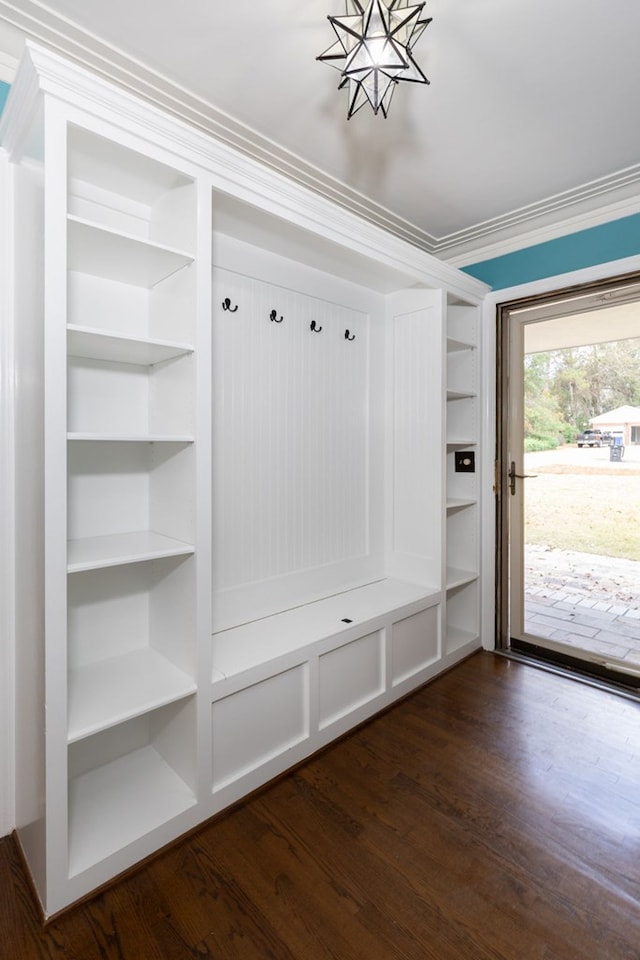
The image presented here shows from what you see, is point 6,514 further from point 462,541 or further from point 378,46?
point 462,541

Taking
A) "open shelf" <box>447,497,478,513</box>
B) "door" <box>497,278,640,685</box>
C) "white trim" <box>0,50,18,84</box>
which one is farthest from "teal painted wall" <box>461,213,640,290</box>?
"white trim" <box>0,50,18,84</box>

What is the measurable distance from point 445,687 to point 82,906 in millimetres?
1917

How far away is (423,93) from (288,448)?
158cm

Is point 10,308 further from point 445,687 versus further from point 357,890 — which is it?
point 445,687

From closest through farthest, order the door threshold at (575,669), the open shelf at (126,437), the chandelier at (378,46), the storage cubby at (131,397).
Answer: the chandelier at (378,46) < the open shelf at (126,437) < the storage cubby at (131,397) < the door threshold at (575,669)

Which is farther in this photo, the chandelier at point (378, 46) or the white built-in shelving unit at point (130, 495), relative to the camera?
the white built-in shelving unit at point (130, 495)

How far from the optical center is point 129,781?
178 cm

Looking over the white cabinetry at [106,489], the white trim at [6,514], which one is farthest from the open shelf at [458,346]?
the white trim at [6,514]

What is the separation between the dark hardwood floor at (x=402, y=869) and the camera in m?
1.32

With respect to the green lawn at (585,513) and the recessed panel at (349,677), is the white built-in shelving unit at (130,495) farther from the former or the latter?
the green lawn at (585,513)

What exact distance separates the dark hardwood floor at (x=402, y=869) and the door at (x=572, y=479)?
86 cm

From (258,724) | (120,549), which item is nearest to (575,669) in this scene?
(258,724)

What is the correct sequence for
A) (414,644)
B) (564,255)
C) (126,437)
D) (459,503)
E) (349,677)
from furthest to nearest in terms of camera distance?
(459,503) → (564,255) → (414,644) → (349,677) → (126,437)

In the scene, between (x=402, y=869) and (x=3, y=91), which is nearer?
(x=402, y=869)
